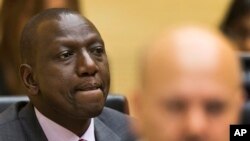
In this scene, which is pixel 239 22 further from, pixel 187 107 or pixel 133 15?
pixel 187 107

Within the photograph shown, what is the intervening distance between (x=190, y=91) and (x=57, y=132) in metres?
0.97

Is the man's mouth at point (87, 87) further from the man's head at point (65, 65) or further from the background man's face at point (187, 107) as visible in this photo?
the background man's face at point (187, 107)

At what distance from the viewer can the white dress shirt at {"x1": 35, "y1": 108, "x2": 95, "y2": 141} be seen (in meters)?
1.35

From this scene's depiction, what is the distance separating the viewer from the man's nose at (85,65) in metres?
1.25

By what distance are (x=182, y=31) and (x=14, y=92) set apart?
2.10m

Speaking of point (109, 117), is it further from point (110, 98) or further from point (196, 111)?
point (196, 111)

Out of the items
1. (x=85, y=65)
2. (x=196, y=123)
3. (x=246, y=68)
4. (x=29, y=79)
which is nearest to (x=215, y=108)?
(x=196, y=123)

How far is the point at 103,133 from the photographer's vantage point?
1.43 meters

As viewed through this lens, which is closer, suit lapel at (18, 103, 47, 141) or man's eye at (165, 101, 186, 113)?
man's eye at (165, 101, 186, 113)

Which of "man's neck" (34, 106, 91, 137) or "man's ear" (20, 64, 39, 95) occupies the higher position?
"man's ear" (20, 64, 39, 95)

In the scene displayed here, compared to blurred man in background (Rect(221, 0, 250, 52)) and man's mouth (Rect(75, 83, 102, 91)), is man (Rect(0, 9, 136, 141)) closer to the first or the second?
man's mouth (Rect(75, 83, 102, 91))

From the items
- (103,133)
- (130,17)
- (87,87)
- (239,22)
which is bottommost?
(103,133)

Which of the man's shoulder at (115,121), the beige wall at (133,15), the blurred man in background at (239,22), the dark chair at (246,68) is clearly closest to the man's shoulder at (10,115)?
the man's shoulder at (115,121)

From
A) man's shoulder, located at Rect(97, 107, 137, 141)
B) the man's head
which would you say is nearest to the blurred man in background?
man's shoulder, located at Rect(97, 107, 137, 141)
